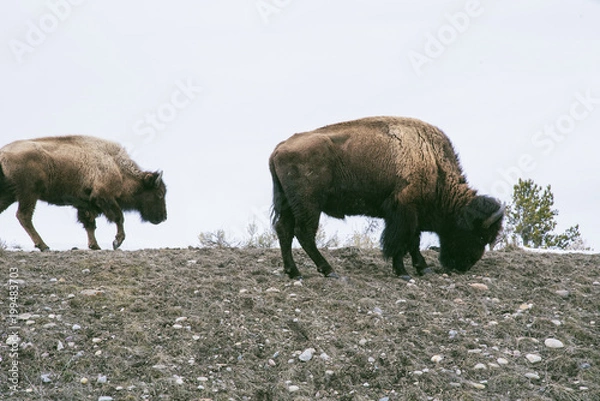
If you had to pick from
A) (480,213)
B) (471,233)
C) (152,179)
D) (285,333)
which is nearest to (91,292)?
(285,333)

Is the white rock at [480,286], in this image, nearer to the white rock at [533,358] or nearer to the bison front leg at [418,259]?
the bison front leg at [418,259]

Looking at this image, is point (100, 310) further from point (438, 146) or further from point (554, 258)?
point (554, 258)

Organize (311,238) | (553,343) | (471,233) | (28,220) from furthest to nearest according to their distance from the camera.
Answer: (28,220) → (471,233) → (311,238) → (553,343)

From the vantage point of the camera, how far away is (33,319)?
6145 millimetres

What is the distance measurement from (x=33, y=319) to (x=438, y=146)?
5.14 meters

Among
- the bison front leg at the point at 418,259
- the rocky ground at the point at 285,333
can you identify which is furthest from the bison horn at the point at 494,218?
the bison front leg at the point at 418,259

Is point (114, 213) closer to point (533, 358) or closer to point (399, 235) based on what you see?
point (399, 235)

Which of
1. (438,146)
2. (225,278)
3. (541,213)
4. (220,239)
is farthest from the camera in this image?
(541,213)

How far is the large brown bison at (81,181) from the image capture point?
10461 mm

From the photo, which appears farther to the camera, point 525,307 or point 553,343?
point 525,307

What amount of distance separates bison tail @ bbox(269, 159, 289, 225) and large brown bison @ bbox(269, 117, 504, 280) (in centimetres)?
1

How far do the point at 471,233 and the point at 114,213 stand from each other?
6065mm

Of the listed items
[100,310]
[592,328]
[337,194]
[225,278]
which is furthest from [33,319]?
[592,328]

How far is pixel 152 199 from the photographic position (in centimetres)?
1218
